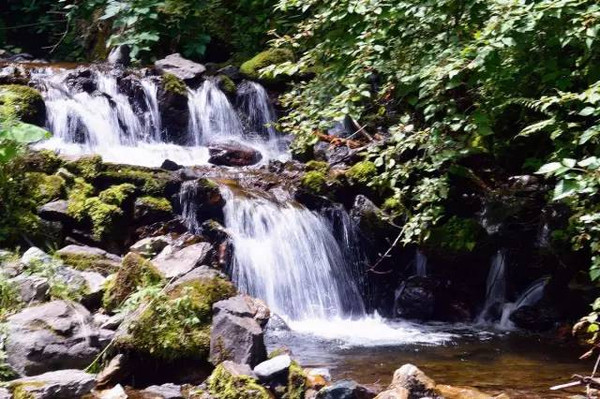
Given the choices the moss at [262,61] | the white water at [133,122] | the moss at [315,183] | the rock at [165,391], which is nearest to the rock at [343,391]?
the rock at [165,391]

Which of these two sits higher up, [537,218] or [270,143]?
[270,143]

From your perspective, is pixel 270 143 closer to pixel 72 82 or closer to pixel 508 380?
pixel 72 82

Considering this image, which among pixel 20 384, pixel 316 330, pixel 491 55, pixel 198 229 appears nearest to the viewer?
pixel 20 384

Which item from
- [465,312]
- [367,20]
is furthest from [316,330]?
[367,20]

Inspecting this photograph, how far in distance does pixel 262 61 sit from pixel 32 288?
323 inches

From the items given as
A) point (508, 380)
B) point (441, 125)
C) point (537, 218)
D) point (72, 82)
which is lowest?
point (508, 380)

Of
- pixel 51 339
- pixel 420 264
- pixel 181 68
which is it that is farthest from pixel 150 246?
pixel 181 68

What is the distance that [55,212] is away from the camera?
7359 mm

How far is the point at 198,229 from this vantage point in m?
8.27

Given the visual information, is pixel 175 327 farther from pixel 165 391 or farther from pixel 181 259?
pixel 181 259

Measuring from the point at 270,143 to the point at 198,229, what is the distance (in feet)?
13.5

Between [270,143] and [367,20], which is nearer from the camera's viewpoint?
[367,20]

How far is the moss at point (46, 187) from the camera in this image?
7461 millimetres

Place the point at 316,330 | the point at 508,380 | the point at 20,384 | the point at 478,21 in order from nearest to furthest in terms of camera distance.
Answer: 1. the point at 20,384
2. the point at 508,380
3. the point at 478,21
4. the point at 316,330
